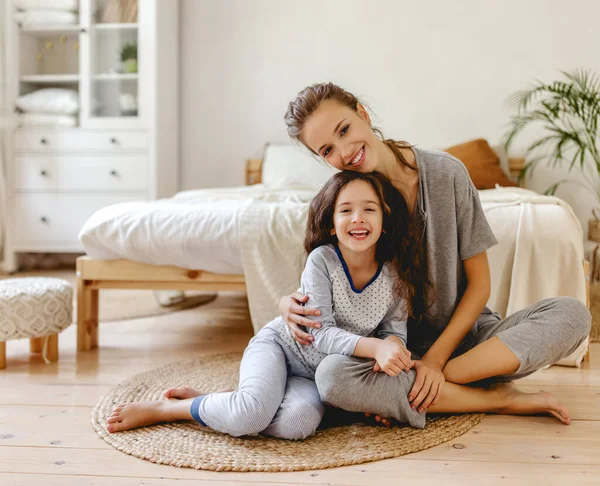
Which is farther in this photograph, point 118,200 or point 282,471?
point 118,200

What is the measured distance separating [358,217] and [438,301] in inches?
12.7

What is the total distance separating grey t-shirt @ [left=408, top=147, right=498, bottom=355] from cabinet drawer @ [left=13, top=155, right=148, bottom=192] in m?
2.47

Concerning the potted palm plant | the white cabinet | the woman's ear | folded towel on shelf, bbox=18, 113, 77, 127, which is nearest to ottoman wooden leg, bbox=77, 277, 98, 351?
the woman's ear

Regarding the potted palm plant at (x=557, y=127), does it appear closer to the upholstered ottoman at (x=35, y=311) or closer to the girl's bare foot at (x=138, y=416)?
the upholstered ottoman at (x=35, y=311)

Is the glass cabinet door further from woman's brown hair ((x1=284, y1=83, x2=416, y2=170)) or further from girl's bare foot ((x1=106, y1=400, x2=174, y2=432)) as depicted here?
girl's bare foot ((x1=106, y1=400, x2=174, y2=432))

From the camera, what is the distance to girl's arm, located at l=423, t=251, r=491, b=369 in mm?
1513

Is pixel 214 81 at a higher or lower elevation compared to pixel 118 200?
higher

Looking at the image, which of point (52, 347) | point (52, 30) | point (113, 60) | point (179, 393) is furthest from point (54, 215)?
point (179, 393)

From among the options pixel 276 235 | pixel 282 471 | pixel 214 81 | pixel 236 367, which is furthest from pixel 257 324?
pixel 214 81

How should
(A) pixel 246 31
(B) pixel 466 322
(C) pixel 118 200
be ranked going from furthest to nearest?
(A) pixel 246 31
(C) pixel 118 200
(B) pixel 466 322

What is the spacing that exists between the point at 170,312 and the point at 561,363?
159cm

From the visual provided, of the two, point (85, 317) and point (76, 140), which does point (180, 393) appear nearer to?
point (85, 317)

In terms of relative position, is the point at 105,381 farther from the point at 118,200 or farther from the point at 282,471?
the point at 118,200

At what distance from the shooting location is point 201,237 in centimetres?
205
